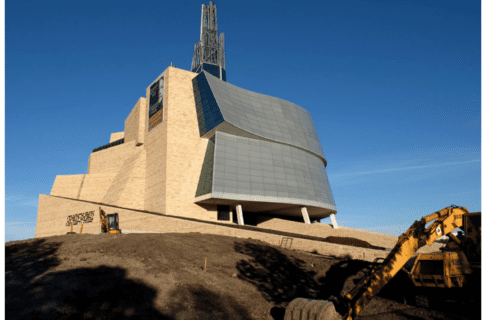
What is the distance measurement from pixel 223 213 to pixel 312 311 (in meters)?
39.8

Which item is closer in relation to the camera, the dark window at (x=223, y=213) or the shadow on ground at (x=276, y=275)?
the shadow on ground at (x=276, y=275)

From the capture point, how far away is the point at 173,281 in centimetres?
1612

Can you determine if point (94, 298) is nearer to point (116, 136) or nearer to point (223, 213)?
point (223, 213)

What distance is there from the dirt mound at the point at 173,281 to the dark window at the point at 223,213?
83.8 feet

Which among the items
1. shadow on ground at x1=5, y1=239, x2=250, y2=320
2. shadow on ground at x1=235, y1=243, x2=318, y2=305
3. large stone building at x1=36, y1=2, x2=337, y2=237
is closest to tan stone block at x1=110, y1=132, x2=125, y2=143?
large stone building at x1=36, y1=2, x2=337, y2=237

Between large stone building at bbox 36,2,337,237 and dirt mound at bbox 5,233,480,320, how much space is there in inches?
777

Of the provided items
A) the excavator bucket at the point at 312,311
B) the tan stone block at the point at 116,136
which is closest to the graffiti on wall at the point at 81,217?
the excavator bucket at the point at 312,311

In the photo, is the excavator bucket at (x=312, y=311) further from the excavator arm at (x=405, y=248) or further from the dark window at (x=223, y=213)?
the dark window at (x=223, y=213)

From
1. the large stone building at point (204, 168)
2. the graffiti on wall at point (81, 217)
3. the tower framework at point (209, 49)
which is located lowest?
the graffiti on wall at point (81, 217)

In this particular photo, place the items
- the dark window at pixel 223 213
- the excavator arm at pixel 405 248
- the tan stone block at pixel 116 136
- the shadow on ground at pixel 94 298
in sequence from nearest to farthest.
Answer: the excavator arm at pixel 405 248 → the shadow on ground at pixel 94 298 → the dark window at pixel 223 213 → the tan stone block at pixel 116 136

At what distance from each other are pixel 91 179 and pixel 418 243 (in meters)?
61.9

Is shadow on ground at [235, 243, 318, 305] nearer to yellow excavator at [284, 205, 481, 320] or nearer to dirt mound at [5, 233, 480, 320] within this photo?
dirt mound at [5, 233, 480, 320]

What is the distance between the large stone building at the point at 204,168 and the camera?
47719mm

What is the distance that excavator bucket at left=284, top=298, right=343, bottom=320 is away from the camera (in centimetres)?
1127
